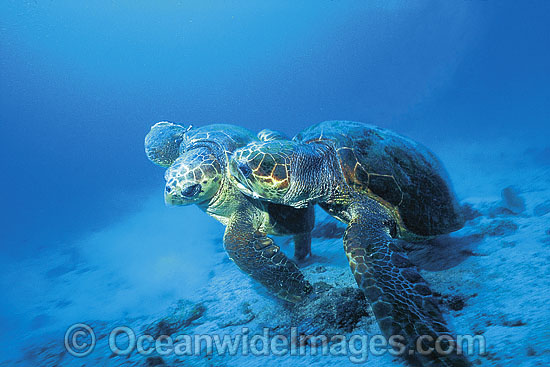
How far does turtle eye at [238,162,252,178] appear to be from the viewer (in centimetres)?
231

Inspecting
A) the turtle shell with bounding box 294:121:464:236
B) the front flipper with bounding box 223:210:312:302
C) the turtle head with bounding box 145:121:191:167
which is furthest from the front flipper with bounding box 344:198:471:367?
the turtle head with bounding box 145:121:191:167

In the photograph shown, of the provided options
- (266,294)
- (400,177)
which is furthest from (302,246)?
(400,177)

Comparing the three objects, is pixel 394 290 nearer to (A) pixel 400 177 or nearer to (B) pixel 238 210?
(A) pixel 400 177

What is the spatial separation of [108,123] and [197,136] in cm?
11033

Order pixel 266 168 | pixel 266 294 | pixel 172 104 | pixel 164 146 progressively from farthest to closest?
pixel 172 104, pixel 164 146, pixel 266 294, pixel 266 168

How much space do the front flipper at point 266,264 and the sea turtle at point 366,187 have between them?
0.76 metres

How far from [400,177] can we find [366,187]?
44 centimetres

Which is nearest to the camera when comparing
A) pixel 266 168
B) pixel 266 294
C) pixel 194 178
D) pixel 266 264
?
pixel 266 168

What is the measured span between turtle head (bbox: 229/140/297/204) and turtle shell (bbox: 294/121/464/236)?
735mm

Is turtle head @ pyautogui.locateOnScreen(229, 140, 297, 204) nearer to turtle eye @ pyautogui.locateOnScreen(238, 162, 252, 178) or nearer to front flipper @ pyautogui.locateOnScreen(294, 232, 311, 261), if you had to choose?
turtle eye @ pyautogui.locateOnScreen(238, 162, 252, 178)

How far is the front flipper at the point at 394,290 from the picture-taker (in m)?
1.40

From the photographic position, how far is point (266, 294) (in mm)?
3496

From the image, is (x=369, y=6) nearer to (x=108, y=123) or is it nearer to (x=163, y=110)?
(x=163, y=110)

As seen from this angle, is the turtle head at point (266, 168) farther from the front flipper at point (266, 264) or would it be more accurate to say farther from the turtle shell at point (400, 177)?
the front flipper at point (266, 264)
